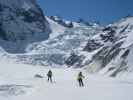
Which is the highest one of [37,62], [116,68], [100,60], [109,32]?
[109,32]

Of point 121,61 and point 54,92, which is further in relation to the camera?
point 121,61

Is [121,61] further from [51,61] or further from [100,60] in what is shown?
[51,61]

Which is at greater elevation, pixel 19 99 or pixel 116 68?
pixel 116 68

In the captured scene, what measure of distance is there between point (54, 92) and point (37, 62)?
161733mm

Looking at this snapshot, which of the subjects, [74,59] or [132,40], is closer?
[132,40]

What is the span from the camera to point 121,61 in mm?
114438

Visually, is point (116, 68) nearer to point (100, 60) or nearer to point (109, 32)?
point (100, 60)

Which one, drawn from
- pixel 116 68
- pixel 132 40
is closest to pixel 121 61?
pixel 116 68

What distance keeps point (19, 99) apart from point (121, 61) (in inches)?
3645

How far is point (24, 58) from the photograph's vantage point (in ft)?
629

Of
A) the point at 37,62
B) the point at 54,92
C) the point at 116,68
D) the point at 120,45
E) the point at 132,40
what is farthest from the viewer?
the point at 37,62

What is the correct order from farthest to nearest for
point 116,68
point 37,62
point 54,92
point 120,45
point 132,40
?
point 37,62 → point 120,45 → point 132,40 → point 116,68 → point 54,92

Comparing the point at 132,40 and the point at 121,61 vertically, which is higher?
the point at 132,40

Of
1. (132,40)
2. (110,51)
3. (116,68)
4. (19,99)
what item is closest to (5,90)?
(19,99)
